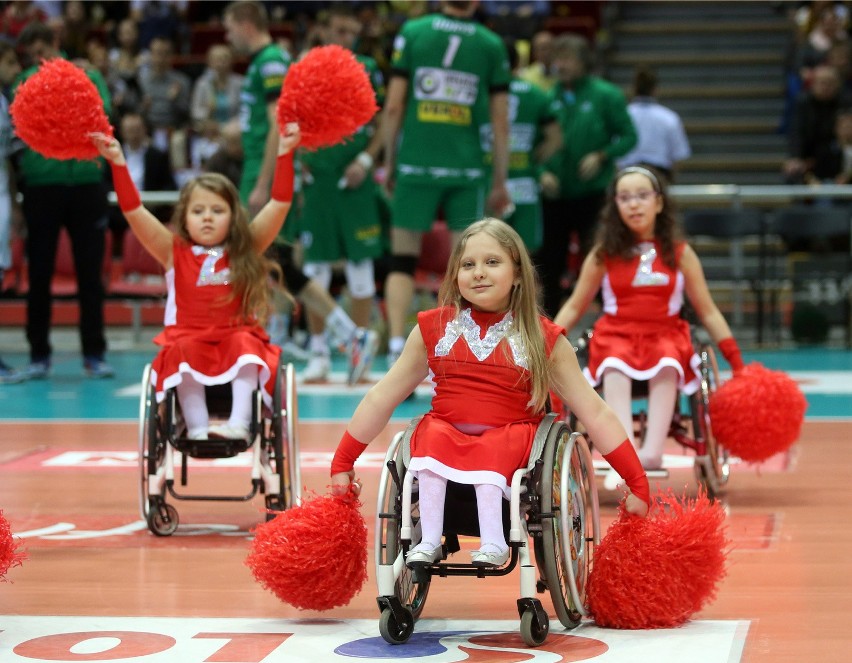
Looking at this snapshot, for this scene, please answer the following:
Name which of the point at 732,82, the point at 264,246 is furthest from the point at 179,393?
the point at 732,82

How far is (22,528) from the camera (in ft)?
16.3

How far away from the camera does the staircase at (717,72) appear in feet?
47.1

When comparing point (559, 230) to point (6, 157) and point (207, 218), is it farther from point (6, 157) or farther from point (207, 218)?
point (207, 218)

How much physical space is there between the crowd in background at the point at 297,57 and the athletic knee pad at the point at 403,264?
1910mm

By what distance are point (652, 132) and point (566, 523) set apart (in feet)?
25.5

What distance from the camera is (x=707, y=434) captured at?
517cm

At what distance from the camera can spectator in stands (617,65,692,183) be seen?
1095cm

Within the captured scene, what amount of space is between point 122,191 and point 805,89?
9.13 m

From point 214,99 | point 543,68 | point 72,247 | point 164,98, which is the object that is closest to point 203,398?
point 72,247

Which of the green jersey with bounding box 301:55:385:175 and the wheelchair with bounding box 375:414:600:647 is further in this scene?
the green jersey with bounding box 301:55:385:175

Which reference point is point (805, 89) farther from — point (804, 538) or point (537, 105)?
point (804, 538)

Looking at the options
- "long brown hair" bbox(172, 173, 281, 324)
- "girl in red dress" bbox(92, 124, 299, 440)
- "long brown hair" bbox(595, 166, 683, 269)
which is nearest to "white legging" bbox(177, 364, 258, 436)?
"girl in red dress" bbox(92, 124, 299, 440)

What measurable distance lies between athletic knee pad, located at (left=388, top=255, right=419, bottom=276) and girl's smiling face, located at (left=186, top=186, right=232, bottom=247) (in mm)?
2918

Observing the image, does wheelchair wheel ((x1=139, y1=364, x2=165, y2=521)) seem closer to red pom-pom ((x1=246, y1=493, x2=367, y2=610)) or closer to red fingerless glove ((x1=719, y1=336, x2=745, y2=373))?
red pom-pom ((x1=246, y1=493, x2=367, y2=610))
